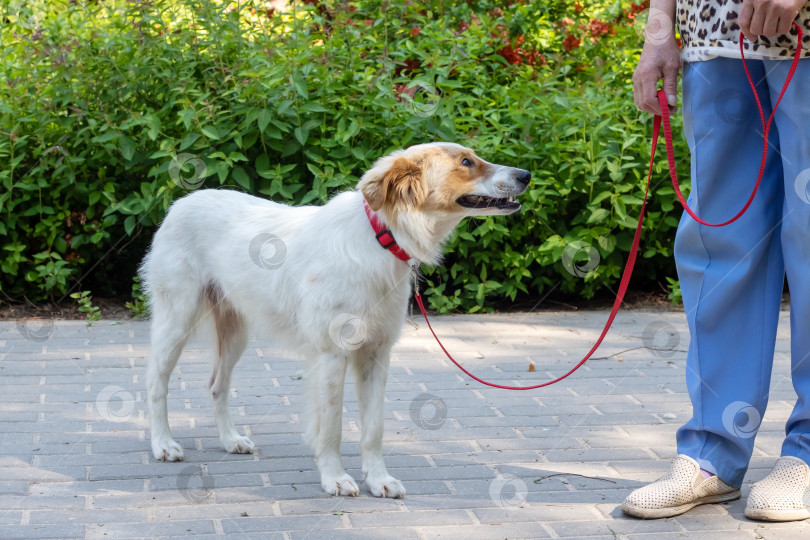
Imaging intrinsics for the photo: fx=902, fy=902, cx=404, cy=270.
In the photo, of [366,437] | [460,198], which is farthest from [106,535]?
[460,198]

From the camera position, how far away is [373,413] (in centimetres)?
386

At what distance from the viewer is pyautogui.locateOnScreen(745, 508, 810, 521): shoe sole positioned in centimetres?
338

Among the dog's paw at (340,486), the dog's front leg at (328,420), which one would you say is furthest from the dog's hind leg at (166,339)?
the dog's paw at (340,486)

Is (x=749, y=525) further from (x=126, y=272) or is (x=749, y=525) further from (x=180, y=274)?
(x=126, y=272)

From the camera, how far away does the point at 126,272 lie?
7184 millimetres

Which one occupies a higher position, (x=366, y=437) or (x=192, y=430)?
(x=366, y=437)

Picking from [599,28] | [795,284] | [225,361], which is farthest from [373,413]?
[599,28]

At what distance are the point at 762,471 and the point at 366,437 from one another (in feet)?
5.70

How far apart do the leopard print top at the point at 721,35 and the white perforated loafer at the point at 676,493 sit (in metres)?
1.57

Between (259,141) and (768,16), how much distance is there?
4.31 metres

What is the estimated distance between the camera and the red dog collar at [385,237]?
12.1ft

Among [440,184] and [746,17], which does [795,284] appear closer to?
[746,17]

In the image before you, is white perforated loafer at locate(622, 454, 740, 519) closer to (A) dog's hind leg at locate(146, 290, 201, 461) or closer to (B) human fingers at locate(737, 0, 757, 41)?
(B) human fingers at locate(737, 0, 757, 41)

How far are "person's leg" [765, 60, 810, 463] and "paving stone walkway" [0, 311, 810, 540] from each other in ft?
1.39
